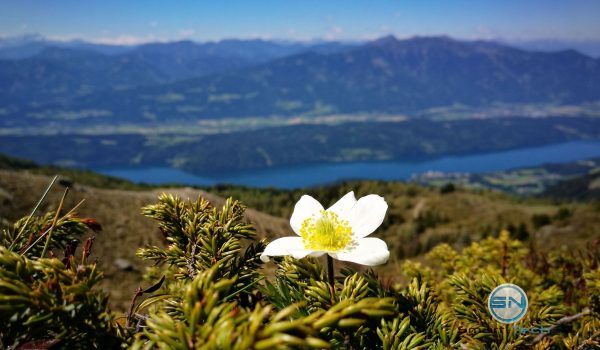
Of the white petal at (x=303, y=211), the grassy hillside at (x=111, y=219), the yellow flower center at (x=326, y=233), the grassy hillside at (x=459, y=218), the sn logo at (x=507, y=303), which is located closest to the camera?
the sn logo at (x=507, y=303)

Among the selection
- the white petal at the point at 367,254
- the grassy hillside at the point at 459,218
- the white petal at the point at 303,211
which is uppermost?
the white petal at the point at 303,211

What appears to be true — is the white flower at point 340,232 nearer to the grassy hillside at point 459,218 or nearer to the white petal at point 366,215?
the white petal at point 366,215

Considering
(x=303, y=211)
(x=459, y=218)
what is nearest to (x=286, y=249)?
(x=303, y=211)

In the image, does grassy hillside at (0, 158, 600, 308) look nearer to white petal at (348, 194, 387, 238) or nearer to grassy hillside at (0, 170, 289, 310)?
grassy hillside at (0, 170, 289, 310)

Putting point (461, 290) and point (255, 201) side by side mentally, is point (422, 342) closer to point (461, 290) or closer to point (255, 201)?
point (461, 290)

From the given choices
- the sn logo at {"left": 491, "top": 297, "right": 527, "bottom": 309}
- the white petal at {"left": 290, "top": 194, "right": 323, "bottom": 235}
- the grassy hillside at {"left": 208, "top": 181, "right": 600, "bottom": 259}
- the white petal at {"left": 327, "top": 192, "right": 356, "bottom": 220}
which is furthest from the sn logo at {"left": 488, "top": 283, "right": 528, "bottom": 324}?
the grassy hillside at {"left": 208, "top": 181, "right": 600, "bottom": 259}

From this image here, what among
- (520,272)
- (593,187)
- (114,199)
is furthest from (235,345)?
(593,187)

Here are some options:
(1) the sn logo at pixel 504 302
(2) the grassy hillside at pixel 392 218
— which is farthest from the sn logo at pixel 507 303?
(2) the grassy hillside at pixel 392 218
